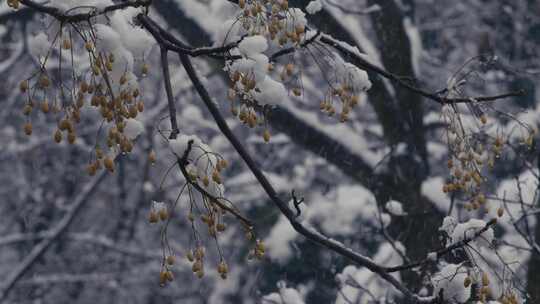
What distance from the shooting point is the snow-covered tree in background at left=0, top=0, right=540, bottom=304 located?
7.89 feet

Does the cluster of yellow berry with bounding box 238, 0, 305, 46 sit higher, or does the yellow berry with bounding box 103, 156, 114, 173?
the cluster of yellow berry with bounding box 238, 0, 305, 46

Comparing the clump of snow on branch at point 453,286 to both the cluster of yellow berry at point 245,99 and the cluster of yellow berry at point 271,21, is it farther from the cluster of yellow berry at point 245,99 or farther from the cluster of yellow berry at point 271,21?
the cluster of yellow berry at point 271,21

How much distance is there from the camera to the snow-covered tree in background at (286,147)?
2.40m

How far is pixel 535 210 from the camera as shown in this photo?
170 inches

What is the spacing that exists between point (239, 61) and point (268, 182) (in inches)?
25.0

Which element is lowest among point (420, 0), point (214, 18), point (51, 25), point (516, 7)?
point (51, 25)

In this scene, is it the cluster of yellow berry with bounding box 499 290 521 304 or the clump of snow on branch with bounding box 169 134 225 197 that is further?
the cluster of yellow berry with bounding box 499 290 521 304

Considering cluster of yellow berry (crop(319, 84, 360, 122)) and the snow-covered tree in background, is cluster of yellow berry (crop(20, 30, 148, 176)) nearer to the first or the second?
the snow-covered tree in background

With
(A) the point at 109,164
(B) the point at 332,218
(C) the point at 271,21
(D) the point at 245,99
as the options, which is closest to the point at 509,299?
(D) the point at 245,99

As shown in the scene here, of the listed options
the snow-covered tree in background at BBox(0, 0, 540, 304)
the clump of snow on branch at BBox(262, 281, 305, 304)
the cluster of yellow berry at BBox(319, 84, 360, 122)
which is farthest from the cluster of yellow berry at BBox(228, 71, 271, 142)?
the clump of snow on branch at BBox(262, 281, 305, 304)

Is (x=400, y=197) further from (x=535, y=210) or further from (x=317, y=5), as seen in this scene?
(x=317, y=5)

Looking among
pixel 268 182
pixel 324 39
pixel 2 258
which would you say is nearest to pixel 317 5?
pixel 324 39

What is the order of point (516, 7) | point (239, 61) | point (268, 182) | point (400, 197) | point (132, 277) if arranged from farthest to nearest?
point (132, 277) < point (516, 7) < point (400, 197) < point (268, 182) < point (239, 61)

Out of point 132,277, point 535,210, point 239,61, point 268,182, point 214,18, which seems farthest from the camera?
point 132,277
